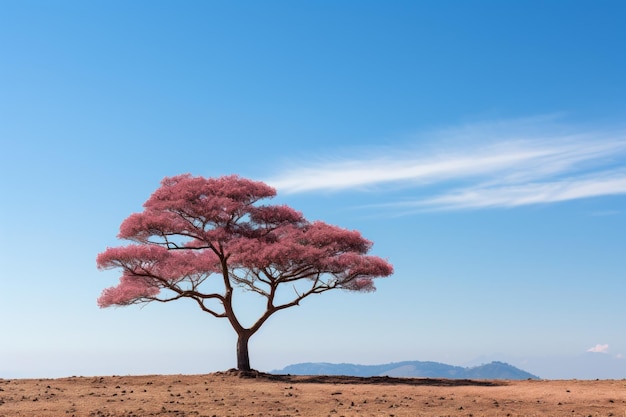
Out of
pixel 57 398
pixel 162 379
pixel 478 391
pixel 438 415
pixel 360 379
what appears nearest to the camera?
pixel 438 415

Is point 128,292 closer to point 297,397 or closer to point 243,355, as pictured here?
point 243,355

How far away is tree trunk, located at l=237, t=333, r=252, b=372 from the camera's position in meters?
34.0

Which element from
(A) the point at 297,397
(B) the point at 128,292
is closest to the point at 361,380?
(A) the point at 297,397

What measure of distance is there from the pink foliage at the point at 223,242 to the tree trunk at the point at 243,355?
3024mm

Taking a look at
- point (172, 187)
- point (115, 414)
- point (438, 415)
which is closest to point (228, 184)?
point (172, 187)

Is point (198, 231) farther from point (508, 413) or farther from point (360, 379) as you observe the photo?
point (508, 413)

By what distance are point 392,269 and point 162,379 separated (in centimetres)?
1200

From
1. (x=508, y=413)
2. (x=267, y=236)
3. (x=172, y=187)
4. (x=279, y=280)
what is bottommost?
→ (x=508, y=413)

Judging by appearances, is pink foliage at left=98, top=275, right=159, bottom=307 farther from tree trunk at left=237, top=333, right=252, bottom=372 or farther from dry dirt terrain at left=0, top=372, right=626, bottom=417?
tree trunk at left=237, top=333, right=252, bottom=372

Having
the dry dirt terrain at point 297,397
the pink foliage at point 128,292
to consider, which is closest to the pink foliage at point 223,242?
the pink foliage at point 128,292

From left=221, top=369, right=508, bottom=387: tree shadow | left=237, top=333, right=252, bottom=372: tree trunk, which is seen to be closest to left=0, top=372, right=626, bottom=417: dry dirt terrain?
left=221, top=369, right=508, bottom=387: tree shadow

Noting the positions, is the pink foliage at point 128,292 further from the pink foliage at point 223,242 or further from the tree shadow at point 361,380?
the tree shadow at point 361,380

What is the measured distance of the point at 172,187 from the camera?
112 feet

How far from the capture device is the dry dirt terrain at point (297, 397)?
77.5 feet
